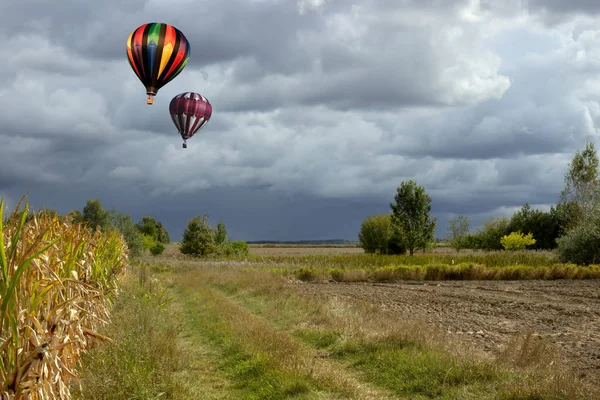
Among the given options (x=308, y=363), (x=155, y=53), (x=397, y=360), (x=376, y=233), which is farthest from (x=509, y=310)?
(x=376, y=233)

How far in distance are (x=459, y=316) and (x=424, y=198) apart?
3499 centimetres

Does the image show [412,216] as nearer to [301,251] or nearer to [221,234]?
[221,234]

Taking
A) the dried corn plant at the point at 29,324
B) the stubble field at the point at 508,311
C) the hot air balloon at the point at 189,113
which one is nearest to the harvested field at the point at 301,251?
the hot air balloon at the point at 189,113

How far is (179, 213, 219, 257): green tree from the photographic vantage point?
4747 centimetres

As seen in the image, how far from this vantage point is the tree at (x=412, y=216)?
48250 mm

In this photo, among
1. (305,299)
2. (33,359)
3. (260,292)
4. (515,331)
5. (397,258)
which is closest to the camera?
(33,359)

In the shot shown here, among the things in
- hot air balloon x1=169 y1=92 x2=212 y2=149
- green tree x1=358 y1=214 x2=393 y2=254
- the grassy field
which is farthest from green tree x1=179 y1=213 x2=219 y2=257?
the grassy field

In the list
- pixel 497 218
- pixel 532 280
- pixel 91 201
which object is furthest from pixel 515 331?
pixel 497 218

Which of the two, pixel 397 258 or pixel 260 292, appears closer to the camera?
pixel 260 292

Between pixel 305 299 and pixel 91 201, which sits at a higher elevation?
pixel 91 201

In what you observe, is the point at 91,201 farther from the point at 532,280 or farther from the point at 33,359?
the point at 33,359

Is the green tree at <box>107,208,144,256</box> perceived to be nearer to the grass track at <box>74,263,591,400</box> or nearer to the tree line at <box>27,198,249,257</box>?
the tree line at <box>27,198,249,257</box>

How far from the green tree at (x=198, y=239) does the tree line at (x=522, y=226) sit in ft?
51.4

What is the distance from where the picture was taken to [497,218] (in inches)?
2613
